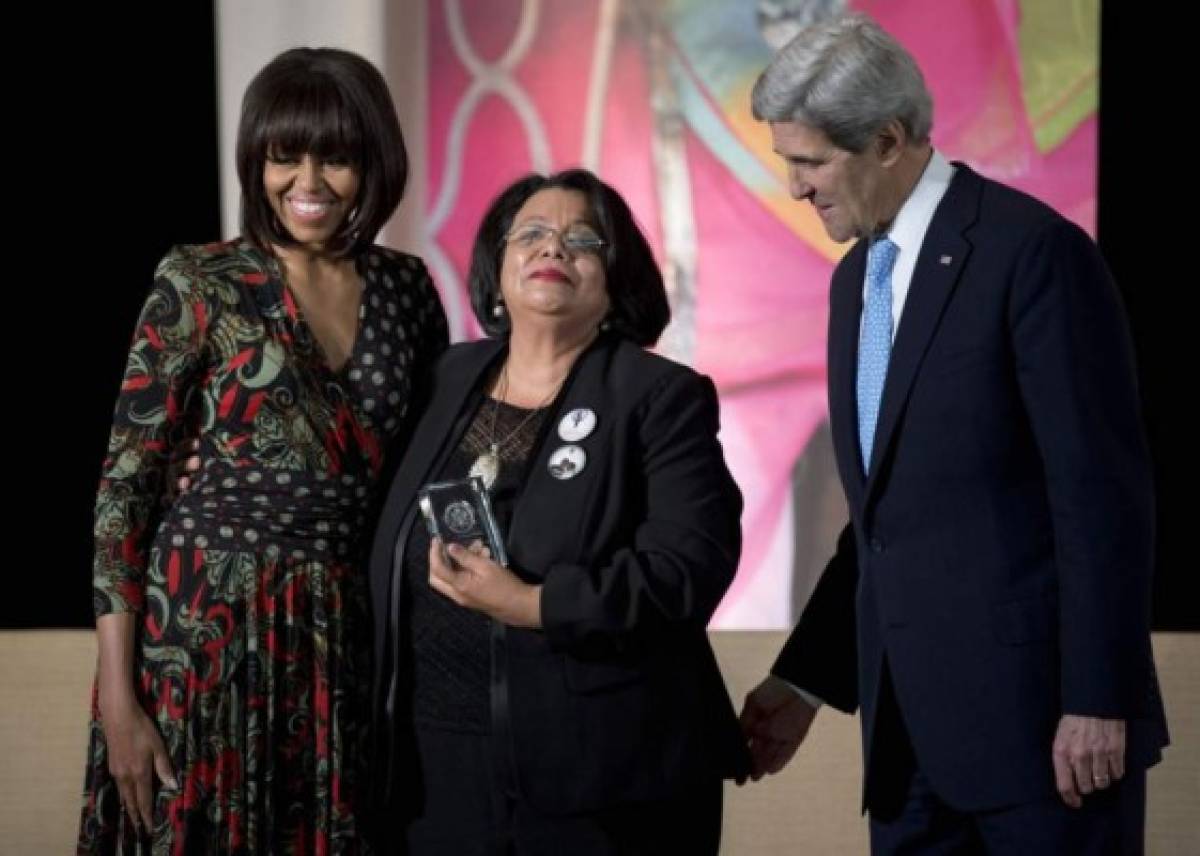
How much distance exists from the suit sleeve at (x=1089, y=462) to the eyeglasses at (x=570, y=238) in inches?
23.7

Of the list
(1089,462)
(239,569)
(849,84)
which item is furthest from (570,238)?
(1089,462)

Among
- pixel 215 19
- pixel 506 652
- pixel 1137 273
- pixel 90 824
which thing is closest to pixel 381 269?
pixel 506 652

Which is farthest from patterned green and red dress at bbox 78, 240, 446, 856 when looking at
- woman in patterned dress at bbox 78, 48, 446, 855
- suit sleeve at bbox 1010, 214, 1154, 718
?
suit sleeve at bbox 1010, 214, 1154, 718

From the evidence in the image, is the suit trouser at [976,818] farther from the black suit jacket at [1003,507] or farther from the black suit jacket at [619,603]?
the black suit jacket at [619,603]

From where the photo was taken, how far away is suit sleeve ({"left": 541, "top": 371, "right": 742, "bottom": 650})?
234cm

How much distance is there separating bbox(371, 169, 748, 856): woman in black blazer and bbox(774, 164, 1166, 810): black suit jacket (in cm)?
21

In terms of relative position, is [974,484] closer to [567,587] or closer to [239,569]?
[567,587]

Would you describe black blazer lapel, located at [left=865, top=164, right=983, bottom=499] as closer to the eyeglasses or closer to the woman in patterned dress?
the eyeglasses

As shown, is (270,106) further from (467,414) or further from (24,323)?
(24,323)

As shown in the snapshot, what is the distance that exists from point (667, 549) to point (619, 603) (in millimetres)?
89

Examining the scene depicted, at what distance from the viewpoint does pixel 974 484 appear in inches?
86.8

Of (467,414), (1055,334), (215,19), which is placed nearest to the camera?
(1055,334)

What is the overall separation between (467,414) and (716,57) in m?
2.32

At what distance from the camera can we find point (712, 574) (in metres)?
2.38
